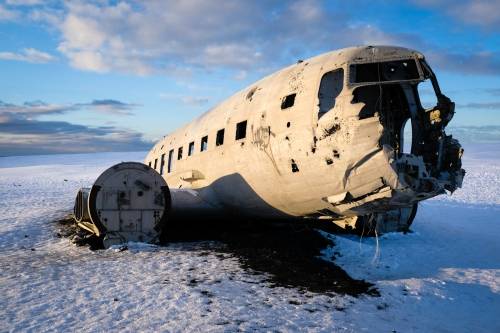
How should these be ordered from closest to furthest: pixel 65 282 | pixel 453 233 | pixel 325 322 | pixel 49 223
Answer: pixel 325 322, pixel 65 282, pixel 453 233, pixel 49 223

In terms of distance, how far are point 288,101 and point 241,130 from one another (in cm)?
225

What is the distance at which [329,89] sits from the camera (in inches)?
397

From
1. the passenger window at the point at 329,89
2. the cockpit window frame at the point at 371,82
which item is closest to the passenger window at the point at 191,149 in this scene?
the passenger window at the point at 329,89

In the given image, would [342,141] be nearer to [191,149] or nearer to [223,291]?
[223,291]

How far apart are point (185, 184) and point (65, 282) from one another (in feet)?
23.7

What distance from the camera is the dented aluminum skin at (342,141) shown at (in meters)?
9.12

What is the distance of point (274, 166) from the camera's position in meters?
11.0

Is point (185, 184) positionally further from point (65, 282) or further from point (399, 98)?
point (399, 98)

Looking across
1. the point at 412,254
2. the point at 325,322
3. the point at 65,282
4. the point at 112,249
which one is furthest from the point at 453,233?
the point at 65,282

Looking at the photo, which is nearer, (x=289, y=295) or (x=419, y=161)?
(x=289, y=295)

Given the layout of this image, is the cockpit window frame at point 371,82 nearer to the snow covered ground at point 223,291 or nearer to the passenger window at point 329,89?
the passenger window at point 329,89

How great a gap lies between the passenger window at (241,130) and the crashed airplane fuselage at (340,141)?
31 mm

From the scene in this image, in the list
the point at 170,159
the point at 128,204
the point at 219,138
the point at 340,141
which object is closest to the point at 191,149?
the point at 219,138

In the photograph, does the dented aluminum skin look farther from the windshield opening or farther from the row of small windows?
the row of small windows
